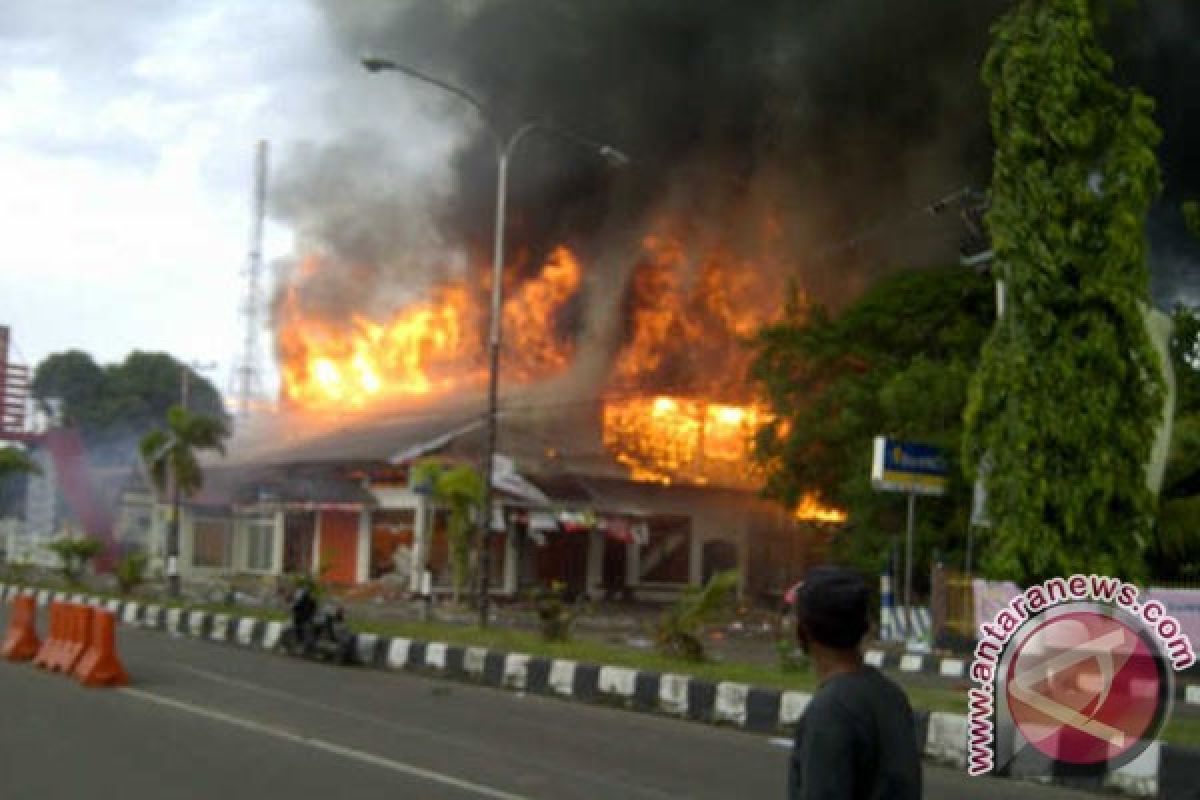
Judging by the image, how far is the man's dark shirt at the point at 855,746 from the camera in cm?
282

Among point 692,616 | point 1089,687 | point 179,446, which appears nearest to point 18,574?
point 179,446

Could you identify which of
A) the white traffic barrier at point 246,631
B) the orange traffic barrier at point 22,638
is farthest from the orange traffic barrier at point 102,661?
the white traffic barrier at point 246,631

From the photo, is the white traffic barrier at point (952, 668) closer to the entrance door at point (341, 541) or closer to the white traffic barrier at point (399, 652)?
the white traffic barrier at point (399, 652)

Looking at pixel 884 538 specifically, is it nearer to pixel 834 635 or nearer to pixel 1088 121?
pixel 1088 121

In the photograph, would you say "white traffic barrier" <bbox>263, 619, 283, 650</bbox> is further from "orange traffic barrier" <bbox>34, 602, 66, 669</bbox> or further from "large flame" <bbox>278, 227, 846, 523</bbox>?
"large flame" <bbox>278, 227, 846, 523</bbox>

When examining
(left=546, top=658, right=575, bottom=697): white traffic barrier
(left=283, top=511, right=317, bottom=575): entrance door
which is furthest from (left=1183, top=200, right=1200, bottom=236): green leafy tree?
(left=283, top=511, right=317, bottom=575): entrance door

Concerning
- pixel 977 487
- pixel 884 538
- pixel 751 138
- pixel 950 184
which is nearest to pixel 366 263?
pixel 751 138

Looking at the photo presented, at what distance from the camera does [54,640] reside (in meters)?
14.6

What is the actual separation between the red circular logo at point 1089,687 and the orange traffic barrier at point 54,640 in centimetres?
984

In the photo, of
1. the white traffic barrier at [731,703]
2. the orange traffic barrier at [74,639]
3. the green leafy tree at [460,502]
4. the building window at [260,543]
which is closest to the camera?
the white traffic barrier at [731,703]

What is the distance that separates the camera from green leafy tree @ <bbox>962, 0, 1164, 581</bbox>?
1080cm

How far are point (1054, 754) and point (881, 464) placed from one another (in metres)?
12.0

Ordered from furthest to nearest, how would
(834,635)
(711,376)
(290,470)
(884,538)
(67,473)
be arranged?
1. (67,473)
2. (711,376)
3. (290,470)
4. (884,538)
5. (834,635)

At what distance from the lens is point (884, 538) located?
2711 cm
